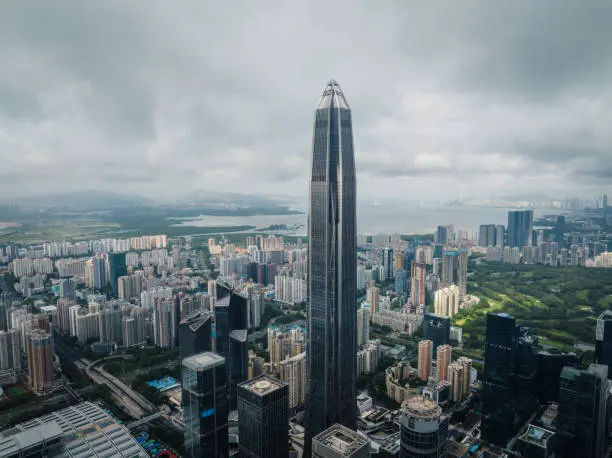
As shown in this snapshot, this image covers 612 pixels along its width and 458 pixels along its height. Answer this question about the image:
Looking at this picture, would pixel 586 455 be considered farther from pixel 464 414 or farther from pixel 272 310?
pixel 272 310

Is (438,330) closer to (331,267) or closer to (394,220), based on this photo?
(331,267)

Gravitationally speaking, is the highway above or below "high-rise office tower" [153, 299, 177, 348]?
below

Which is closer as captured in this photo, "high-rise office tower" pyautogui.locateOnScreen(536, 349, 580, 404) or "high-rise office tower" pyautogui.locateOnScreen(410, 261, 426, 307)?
"high-rise office tower" pyautogui.locateOnScreen(536, 349, 580, 404)

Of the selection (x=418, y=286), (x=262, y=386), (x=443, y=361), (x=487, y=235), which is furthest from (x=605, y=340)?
(x=487, y=235)

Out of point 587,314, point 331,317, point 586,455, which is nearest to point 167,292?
point 331,317

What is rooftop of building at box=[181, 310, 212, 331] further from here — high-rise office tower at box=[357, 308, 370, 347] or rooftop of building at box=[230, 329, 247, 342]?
high-rise office tower at box=[357, 308, 370, 347]

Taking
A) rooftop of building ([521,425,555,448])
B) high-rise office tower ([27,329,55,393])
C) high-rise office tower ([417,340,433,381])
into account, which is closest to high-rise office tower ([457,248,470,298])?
high-rise office tower ([417,340,433,381])

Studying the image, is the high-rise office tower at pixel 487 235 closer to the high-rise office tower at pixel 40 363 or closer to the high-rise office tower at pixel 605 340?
the high-rise office tower at pixel 605 340
